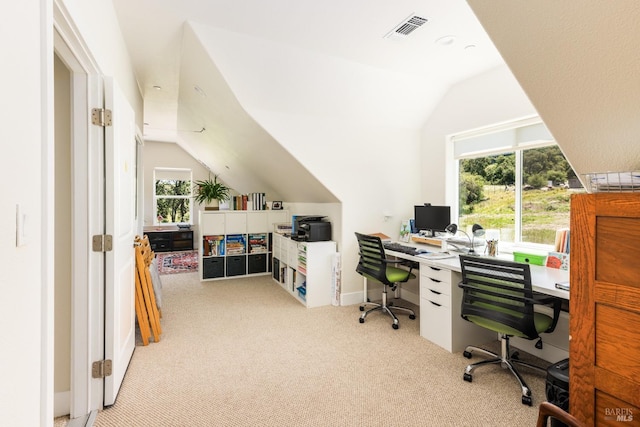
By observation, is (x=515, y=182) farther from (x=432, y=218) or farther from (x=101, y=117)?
(x=101, y=117)

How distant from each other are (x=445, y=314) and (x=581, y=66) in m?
2.12

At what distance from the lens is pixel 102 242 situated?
6.31 ft

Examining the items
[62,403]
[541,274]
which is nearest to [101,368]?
[62,403]

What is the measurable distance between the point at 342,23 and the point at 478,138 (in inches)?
81.4

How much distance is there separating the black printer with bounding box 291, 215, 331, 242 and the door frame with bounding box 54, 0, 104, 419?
7.88ft

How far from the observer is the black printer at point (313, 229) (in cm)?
402

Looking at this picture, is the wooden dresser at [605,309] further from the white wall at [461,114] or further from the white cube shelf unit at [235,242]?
the white cube shelf unit at [235,242]

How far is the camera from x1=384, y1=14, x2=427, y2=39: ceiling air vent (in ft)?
7.77

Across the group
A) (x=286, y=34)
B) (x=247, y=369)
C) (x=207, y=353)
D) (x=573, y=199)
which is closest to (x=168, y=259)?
(x=207, y=353)

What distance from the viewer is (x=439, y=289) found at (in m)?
2.86

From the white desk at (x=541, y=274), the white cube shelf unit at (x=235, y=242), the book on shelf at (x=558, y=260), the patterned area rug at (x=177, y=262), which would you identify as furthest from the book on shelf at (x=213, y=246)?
the book on shelf at (x=558, y=260)

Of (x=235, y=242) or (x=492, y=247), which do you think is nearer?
(x=492, y=247)

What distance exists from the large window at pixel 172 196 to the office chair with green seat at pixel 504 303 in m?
7.54

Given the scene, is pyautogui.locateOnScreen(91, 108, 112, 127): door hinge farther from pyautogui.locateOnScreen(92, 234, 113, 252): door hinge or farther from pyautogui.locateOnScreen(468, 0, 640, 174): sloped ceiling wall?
pyautogui.locateOnScreen(468, 0, 640, 174): sloped ceiling wall
